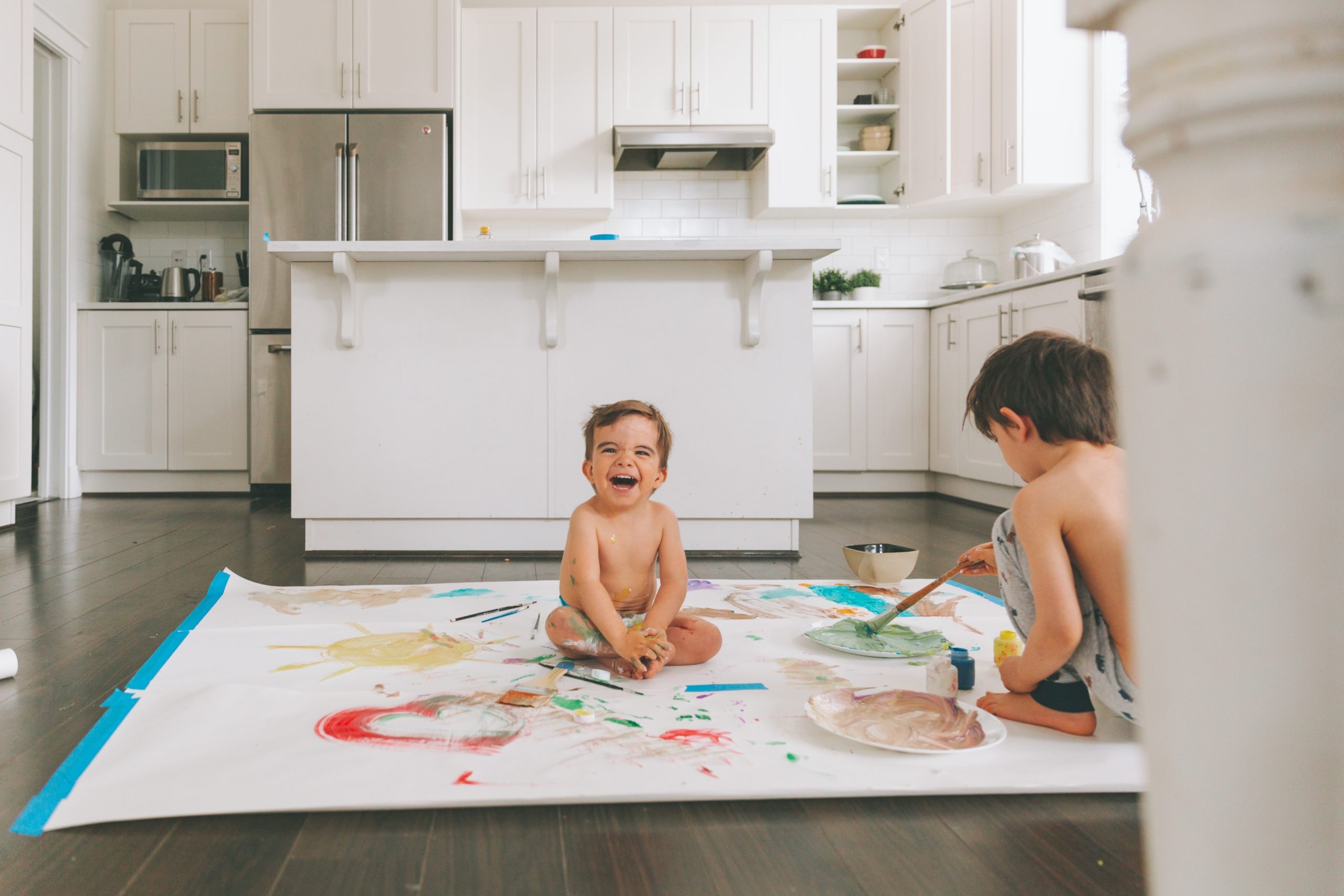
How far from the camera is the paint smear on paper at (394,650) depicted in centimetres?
144

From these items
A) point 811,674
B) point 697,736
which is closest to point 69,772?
point 697,736

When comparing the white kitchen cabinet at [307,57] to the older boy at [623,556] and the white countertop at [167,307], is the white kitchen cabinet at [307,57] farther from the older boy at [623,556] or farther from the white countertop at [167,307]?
the older boy at [623,556]

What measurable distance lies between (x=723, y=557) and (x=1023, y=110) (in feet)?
8.93

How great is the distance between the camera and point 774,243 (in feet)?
8.04

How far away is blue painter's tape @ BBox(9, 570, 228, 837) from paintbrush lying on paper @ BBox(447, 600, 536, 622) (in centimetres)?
48

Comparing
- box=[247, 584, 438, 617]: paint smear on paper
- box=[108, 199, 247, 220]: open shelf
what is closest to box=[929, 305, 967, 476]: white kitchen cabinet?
box=[247, 584, 438, 617]: paint smear on paper

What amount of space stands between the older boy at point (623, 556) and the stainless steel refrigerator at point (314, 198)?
3.09 m

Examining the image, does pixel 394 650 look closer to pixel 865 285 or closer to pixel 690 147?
pixel 690 147

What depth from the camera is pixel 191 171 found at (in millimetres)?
4363

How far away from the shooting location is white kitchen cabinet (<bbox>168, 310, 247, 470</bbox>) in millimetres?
4234

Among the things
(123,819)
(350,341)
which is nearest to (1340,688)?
(123,819)

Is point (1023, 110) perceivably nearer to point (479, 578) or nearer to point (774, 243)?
point (774, 243)

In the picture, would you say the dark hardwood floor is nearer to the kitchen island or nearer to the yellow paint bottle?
the yellow paint bottle

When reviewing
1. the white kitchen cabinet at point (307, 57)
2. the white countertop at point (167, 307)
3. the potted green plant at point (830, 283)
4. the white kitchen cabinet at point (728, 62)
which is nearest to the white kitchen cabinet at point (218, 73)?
the white kitchen cabinet at point (307, 57)
